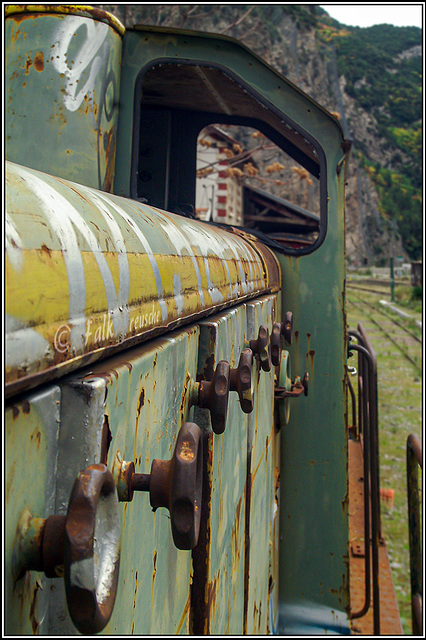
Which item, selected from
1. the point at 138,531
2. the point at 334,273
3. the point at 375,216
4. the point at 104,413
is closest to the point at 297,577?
the point at 334,273

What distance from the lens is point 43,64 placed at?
1.83 m

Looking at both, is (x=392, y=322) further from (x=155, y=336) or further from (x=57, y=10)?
(x=155, y=336)

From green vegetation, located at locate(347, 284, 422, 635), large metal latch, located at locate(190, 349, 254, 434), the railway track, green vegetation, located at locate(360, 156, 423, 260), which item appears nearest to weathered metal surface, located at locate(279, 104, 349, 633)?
green vegetation, located at locate(347, 284, 422, 635)

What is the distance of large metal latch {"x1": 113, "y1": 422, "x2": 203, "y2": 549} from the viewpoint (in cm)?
56

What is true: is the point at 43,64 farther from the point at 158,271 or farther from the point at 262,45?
the point at 262,45

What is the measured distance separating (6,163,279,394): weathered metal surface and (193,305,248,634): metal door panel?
186mm

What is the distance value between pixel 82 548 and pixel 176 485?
162 mm

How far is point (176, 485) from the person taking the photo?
553 mm

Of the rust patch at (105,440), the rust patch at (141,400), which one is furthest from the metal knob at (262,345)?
A: the rust patch at (105,440)

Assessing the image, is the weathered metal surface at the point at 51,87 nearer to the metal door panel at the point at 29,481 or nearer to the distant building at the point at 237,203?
the metal door panel at the point at 29,481

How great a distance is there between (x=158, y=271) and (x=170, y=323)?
0.31ft

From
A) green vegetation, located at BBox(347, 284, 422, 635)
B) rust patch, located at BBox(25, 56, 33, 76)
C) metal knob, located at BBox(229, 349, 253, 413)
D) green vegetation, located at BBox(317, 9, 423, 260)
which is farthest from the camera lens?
green vegetation, located at BBox(317, 9, 423, 260)

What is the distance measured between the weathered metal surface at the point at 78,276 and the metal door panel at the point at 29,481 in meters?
0.03

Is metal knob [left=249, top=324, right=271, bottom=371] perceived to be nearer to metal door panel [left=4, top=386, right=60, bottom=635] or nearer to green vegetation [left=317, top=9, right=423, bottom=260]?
metal door panel [left=4, top=386, right=60, bottom=635]
